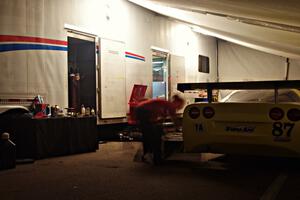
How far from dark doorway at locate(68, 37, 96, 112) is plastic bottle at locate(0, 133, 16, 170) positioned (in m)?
3.43

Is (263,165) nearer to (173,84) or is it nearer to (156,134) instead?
(156,134)

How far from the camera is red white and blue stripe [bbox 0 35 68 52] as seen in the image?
618 centimetres

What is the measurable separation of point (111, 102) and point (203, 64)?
7193 millimetres

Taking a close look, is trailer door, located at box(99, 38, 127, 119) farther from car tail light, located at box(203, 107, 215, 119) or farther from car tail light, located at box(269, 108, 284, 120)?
car tail light, located at box(269, 108, 284, 120)

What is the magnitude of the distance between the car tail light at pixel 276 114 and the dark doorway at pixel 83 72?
5.24m

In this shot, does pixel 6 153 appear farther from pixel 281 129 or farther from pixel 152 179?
pixel 281 129

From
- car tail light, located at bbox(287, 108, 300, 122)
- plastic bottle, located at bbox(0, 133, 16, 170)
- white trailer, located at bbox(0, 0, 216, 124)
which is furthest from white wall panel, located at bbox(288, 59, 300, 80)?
plastic bottle, located at bbox(0, 133, 16, 170)

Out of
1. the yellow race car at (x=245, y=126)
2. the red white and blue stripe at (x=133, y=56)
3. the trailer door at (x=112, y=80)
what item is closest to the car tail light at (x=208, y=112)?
the yellow race car at (x=245, y=126)

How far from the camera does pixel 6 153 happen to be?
4.91 metres

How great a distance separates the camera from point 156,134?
16.4 ft

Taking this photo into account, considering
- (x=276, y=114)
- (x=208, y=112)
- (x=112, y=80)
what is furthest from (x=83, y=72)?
(x=276, y=114)

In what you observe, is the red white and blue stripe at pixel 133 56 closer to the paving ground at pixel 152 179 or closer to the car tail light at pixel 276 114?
the paving ground at pixel 152 179

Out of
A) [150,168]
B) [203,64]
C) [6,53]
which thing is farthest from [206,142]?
[203,64]

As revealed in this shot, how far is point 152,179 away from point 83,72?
5.22m
